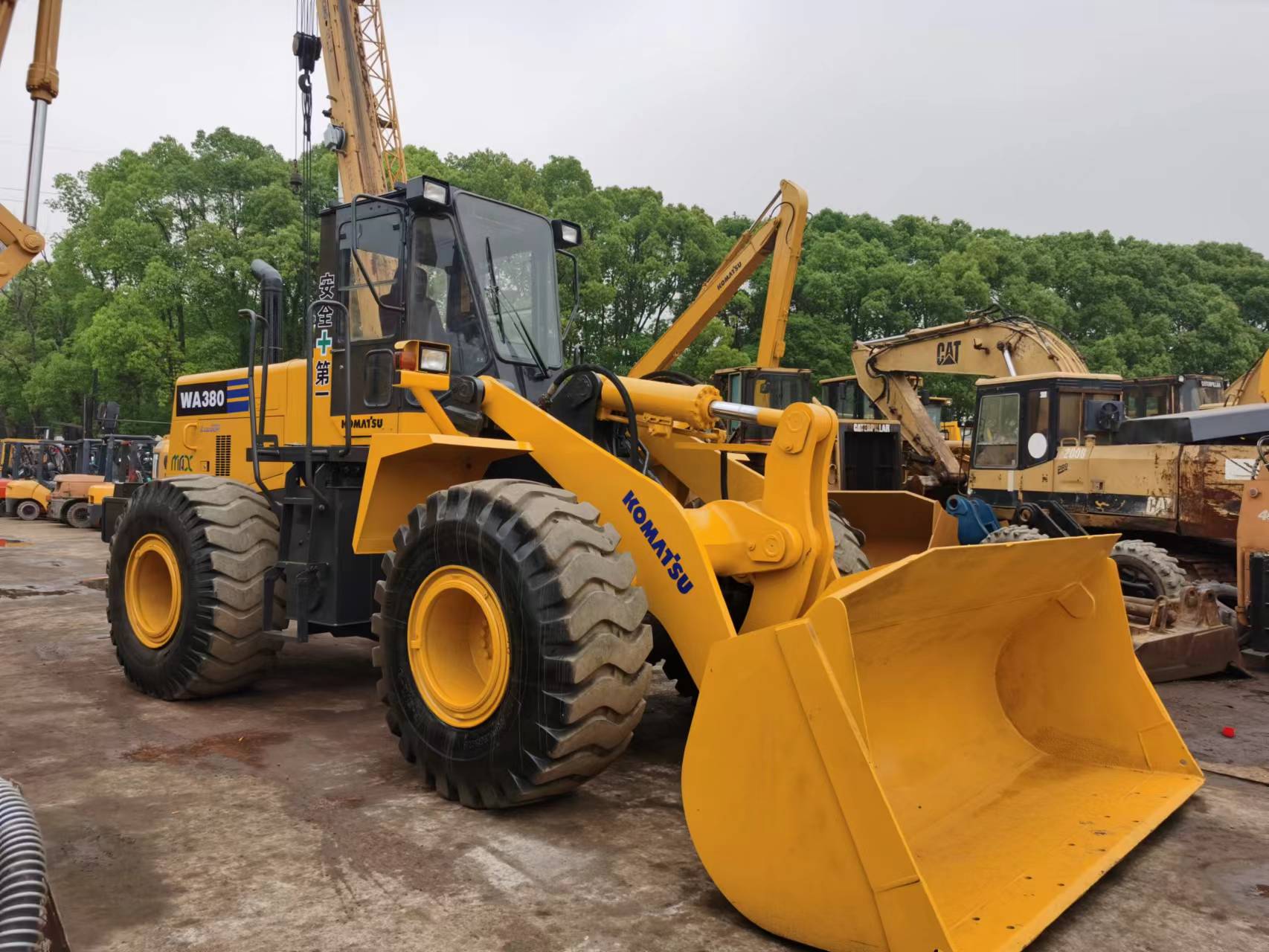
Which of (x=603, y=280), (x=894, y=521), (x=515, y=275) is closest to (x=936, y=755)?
(x=894, y=521)

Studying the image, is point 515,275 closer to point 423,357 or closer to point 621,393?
point 423,357

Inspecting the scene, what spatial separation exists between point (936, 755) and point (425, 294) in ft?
11.4

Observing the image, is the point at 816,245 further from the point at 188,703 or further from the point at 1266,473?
the point at 188,703

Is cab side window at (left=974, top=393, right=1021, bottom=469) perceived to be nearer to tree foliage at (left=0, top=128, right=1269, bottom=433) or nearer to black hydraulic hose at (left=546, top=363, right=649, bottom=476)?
black hydraulic hose at (left=546, top=363, right=649, bottom=476)

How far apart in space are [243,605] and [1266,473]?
7395mm

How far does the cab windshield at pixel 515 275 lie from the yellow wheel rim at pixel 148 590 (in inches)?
95.7

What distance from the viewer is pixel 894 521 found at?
6.31 metres

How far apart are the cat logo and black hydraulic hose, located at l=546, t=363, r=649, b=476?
31.7ft

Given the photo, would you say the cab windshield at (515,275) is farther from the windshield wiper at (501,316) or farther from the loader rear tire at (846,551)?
the loader rear tire at (846,551)

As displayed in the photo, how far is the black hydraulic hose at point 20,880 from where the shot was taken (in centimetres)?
219

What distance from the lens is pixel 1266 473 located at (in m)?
7.39

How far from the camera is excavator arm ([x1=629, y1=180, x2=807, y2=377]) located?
43.7 ft

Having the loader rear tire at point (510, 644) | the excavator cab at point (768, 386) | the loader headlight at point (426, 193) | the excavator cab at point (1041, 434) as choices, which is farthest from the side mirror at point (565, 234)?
the excavator cab at point (768, 386)

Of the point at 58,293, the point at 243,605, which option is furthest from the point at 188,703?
the point at 58,293
